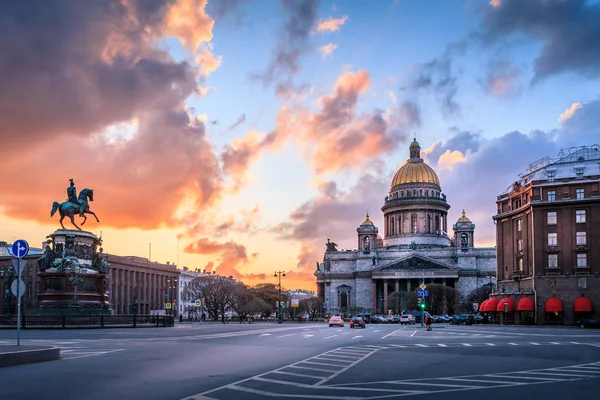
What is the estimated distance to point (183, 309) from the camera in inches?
7160

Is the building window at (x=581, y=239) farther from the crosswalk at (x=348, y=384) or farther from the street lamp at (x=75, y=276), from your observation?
the crosswalk at (x=348, y=384)

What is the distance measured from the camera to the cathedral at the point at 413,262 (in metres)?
179

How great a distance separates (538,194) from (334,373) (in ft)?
222

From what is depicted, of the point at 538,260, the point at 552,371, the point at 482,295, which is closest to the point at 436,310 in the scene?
the point at 482,295

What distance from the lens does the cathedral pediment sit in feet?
586

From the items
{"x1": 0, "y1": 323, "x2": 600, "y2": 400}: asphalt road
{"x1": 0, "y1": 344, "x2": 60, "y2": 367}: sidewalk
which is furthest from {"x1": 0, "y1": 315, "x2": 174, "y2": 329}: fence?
{"x1": 0, "y1": 344, "x2": 60, "y2": 367}: sidewalk

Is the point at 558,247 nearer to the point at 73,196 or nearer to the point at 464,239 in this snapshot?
the point at 73,196

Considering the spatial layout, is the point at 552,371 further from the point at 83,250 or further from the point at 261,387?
the point at 83,250

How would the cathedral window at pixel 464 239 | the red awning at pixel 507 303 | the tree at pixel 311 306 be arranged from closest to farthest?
the red awning at pixel 507 303
the tree at pixel 311 306
the cathedral window at pixel 464 239

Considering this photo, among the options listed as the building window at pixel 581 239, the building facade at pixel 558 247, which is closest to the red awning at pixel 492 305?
the building facade at pixel 558 247

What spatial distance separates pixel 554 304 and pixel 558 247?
689 cm

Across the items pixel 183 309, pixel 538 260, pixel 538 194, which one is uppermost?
pixel 538 194

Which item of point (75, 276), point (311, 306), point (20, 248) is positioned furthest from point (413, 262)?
point (20, 248)

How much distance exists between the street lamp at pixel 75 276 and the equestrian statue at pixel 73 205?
491 cm
